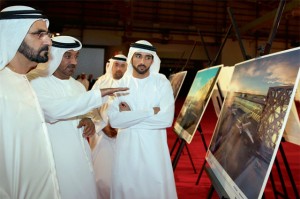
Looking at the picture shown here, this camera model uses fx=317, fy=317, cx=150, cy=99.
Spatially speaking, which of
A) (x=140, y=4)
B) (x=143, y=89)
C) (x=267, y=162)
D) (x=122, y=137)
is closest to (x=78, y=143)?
(x=122, y=137)

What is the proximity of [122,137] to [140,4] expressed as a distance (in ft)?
39.3

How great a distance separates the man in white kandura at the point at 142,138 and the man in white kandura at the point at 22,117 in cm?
98

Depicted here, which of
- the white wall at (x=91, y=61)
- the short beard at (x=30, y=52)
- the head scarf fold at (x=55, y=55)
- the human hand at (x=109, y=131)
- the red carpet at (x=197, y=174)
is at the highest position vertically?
the short beard at (x=30, y=52)

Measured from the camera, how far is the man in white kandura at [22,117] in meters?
1.49

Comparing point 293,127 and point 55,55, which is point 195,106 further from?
point 55,55

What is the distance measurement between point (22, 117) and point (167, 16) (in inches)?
525

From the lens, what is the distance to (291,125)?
2.20 metres

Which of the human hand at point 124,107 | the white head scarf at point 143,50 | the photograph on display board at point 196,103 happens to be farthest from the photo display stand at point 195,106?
the human hand at point 124,107

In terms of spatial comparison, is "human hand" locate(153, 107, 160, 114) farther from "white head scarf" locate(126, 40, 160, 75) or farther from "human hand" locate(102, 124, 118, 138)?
"human hand" locate(102, 124, 118, 138)

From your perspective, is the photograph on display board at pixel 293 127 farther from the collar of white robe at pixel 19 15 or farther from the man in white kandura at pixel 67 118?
the collar of white robe at pixel 19 15

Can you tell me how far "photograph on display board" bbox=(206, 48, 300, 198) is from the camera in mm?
1321

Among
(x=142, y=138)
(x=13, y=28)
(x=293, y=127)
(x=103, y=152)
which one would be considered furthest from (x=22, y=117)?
(x=103, y=152)

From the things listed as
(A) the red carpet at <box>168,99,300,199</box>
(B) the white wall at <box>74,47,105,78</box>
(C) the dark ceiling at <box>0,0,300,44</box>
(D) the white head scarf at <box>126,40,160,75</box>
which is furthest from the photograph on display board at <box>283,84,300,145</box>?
(B) the white wall at <box>74,47,105,78</box>

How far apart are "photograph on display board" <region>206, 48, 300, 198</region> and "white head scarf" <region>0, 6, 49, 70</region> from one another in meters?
1.22
